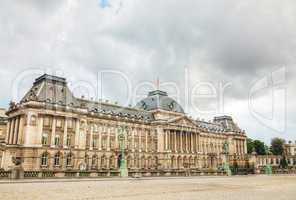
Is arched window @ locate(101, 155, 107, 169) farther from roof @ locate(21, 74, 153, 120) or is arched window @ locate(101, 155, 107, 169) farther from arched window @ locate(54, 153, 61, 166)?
arched window @ locate(54, 153, 61, 166)

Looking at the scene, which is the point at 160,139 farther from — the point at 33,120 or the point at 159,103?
the point at 33,120

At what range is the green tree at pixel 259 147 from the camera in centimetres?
14062

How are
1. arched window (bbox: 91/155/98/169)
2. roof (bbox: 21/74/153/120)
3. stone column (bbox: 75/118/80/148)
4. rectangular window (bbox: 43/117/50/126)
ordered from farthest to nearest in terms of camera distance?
arched window (bbox: 91/155/98/169)
stone column (bbox: 75/118/80/148)
roof (bbox: 21/74/153/120)
rectangular window (bbox: 43/117/50/126)

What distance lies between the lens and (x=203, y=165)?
9719 cm

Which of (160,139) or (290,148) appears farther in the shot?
(290,148)

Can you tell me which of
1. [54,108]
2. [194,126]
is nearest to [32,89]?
[54,108]

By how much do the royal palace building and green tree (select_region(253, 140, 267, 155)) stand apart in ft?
148

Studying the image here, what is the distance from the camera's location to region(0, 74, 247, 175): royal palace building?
58.5m

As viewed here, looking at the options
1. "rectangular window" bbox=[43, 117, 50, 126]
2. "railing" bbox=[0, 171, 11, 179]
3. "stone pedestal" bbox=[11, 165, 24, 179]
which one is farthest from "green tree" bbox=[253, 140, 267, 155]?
"railing" bbox=[0, 171, 11, 179]

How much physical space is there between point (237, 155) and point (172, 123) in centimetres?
4089

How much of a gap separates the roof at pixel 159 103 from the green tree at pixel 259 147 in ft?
207

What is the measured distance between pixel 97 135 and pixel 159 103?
26692 millimetres

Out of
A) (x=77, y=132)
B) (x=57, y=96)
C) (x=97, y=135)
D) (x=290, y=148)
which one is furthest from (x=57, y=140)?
(x=290, y=148)

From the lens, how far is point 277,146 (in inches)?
5871
